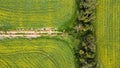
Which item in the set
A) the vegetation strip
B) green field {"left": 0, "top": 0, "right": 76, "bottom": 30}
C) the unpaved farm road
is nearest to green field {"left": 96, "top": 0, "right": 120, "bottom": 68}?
the vegetation strip

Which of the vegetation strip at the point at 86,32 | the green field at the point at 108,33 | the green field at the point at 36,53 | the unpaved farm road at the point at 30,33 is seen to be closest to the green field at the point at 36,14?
the unpaved farm road at the point at 30,33

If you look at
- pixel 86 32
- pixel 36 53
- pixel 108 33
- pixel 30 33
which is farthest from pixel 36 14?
pixel 108 33

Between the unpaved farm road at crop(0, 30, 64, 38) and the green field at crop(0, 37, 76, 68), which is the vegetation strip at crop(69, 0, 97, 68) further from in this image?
the unpaved farm road at crop(0, 30, 64, 38)

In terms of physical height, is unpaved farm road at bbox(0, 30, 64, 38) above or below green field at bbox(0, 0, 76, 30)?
below

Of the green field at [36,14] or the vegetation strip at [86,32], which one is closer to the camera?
the vegetation strip at [86,32]

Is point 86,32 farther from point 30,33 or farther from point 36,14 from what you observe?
point 30,33

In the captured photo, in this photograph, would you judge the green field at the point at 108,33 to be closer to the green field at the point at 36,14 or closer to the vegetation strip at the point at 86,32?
the vegetation strip at the point at 86,32

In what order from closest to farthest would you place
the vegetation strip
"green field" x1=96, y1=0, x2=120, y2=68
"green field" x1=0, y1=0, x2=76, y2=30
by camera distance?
the vegetation strip → "green field" x1=0, y1=0, x2=76, y2=30 → "green field" x1=96, y1=0, x2=120, y2=68
